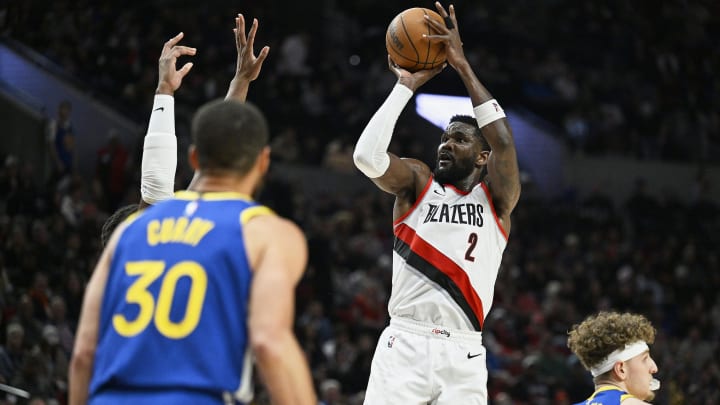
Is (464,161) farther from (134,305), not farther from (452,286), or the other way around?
(134,305)

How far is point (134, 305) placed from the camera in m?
3.49

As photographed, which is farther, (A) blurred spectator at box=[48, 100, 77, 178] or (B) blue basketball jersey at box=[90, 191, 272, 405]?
(A) blurred spectator at box=[48, 100, 77, 178]

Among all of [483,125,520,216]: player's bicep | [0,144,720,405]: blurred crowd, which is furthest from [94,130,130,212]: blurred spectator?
[483,125,520,216]: player's bicep

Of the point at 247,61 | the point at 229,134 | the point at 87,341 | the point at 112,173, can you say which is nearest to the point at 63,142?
the point at 112,173

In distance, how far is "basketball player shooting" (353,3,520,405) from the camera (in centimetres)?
589

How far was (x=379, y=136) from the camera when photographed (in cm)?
584

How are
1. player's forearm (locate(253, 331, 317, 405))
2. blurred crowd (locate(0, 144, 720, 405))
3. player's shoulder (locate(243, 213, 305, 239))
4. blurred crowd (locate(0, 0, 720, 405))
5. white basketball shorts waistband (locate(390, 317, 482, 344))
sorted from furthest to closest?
1. blurred crowd (locate(0, 0, 720, 405))
2. blurred crowd (locate(0, 144, 720, 405))
3. white basketball shorts waistband (locate(390, 317, 482, 344))
4. player's shoulder (locate(243, 213, 305, 239))
5. player's forearm (locate(253, 331, 317, 405))

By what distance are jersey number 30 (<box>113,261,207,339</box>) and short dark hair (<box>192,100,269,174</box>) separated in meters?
0.40

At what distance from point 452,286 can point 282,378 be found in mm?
2826

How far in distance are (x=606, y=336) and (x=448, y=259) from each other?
97cm

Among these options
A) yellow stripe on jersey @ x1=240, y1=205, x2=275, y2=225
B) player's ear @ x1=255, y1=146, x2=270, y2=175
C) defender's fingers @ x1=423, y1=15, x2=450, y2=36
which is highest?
defender's fingers @ x1=423, y1=15, x2=450, y2=36

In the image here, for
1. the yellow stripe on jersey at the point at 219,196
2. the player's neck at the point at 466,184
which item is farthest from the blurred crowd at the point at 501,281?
the yellow stripe on jersey at the point at 219,196

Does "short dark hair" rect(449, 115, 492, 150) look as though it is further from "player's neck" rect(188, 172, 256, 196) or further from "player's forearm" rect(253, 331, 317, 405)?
"player's forearm" rect(253, 331, 317, 405)

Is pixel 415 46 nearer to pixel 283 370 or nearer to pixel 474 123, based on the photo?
pixel 474 123
